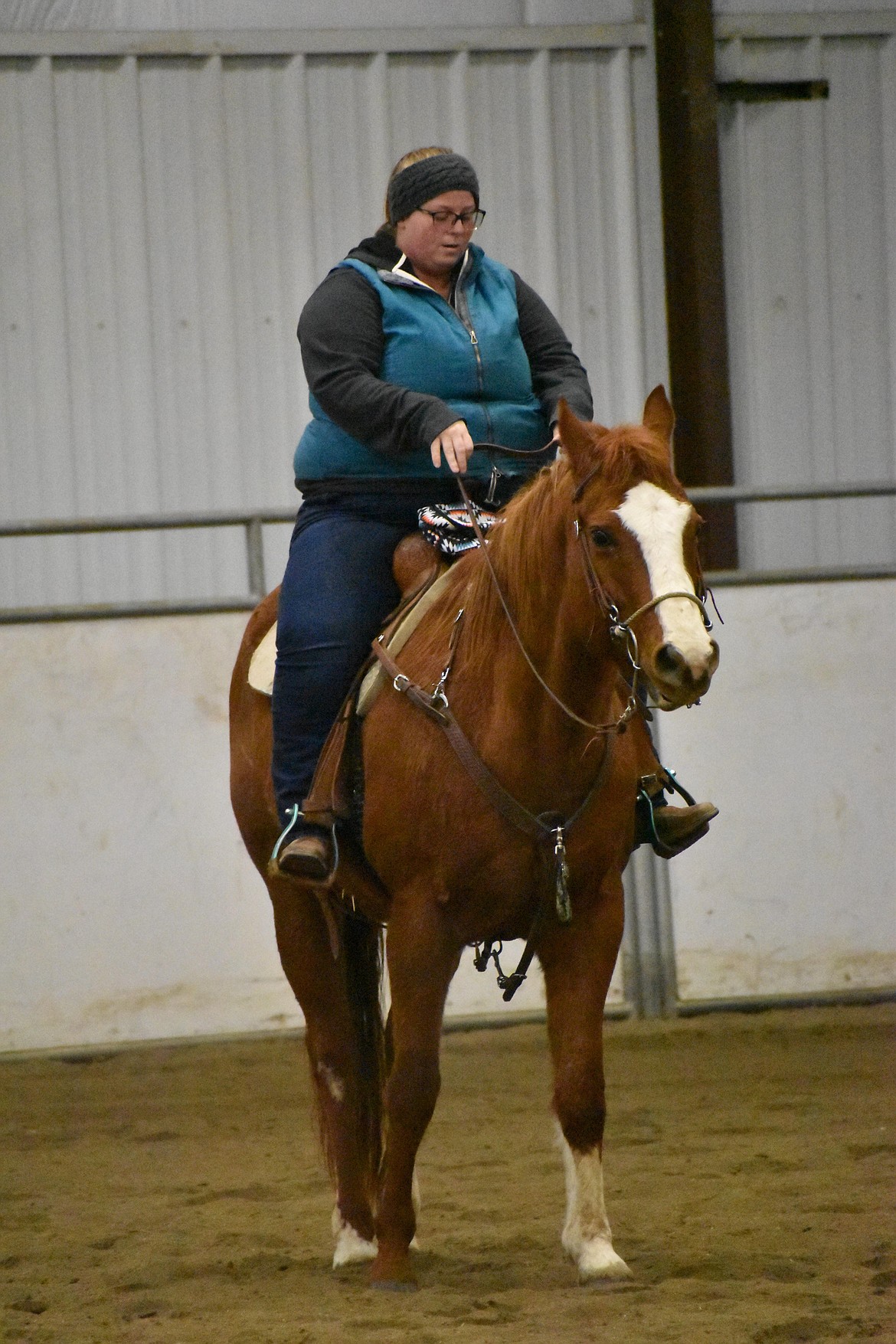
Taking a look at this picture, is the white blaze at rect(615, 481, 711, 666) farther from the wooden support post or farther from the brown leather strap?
the wooden support post

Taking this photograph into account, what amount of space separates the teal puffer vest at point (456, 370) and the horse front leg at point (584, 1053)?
0.95 meters

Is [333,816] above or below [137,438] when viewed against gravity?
below

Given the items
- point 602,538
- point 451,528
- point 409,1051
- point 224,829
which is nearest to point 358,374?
point 451,528

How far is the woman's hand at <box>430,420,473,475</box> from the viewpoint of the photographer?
9.77 ft

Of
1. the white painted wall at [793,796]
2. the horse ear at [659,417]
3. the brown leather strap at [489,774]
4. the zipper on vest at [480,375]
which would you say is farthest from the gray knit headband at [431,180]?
the white painted wall at [793,796]

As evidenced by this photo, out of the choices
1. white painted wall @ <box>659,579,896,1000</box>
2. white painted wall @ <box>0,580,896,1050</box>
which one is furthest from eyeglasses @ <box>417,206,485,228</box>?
white painted wall @ <box>659,579,896,1000</box>

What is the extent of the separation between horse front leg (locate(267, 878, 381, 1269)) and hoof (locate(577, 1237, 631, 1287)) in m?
0.52

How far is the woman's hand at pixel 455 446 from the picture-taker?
2977mm

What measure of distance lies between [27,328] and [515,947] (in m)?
3.45

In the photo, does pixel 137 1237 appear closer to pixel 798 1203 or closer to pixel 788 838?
pixel 798 1203

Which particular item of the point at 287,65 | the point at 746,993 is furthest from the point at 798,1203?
the point at 287,65

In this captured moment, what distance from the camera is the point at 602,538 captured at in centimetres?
272

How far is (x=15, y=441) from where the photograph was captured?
7188mm

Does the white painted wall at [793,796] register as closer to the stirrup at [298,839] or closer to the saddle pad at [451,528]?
the saddle pad at [451,528]
